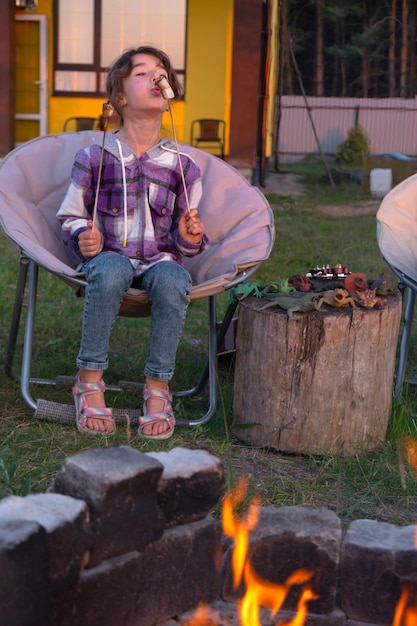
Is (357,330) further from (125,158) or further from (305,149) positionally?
(305,149)

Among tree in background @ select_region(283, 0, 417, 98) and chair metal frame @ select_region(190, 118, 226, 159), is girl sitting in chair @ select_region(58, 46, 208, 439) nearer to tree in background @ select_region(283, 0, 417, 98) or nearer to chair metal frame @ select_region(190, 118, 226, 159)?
chair metal frame @ select_region(190, 118, 226, 159)

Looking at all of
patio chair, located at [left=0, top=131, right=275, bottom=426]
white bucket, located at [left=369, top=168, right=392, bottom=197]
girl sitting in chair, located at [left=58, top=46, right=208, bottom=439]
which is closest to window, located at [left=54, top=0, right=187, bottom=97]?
white bucket, located at [left=369, top=168, right=392, bottom=197]

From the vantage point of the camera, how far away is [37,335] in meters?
5.12

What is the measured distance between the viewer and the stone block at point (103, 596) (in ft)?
6.40

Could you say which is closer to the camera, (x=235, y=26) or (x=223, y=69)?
(x=235, y=26)

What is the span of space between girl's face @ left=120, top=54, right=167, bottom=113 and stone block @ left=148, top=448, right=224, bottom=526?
1739 mm

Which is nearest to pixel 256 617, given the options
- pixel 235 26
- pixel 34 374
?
pixel 34 374

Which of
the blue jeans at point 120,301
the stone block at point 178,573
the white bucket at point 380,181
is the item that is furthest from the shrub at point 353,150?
the stone block at point 178,573

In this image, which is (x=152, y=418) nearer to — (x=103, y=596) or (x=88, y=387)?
(x=88, y=387)

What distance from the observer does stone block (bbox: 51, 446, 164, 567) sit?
1975 mm

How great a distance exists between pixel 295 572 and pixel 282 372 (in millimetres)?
1149

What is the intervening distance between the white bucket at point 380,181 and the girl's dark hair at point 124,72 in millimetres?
9430

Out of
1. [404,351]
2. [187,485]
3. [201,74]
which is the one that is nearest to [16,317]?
[404,351]

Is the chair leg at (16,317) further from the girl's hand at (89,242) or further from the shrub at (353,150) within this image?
the shrub at (353,150)
